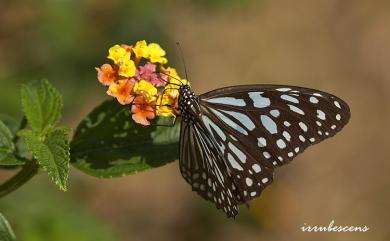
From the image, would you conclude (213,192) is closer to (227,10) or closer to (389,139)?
(227,10)

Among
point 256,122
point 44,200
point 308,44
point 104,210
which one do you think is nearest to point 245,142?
point 256,122

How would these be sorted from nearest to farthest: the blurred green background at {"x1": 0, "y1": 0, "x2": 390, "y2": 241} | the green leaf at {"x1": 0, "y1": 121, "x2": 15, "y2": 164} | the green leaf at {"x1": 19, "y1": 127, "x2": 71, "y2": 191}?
the green leaf at {"x1": 19, "y1": 127, "x2": 71, "y2": 191} < the green leaf at {"x1": 0, "y1": 121, "x2": 15, "y2": 164} < the blurred green background at {"x1": 0, "y1": 0, "x2": 390, "y2": 241}

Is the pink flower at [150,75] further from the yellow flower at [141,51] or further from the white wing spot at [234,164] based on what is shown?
the white wing spot at [234,164]

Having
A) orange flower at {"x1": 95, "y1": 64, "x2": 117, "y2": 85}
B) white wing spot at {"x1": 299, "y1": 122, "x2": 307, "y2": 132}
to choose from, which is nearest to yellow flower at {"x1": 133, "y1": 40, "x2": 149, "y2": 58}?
orange flower at {"x1": 95, "y1": 64, "x2": 117, "y2": 85}

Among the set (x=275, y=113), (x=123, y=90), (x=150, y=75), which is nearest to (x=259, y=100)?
(x=275, y=113)

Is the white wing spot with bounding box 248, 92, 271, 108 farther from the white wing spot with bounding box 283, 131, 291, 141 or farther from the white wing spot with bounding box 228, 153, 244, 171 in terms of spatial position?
the white wing spot with bounding box 228, 153, 244, 171

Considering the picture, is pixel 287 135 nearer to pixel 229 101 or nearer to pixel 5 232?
pixel 229 101
